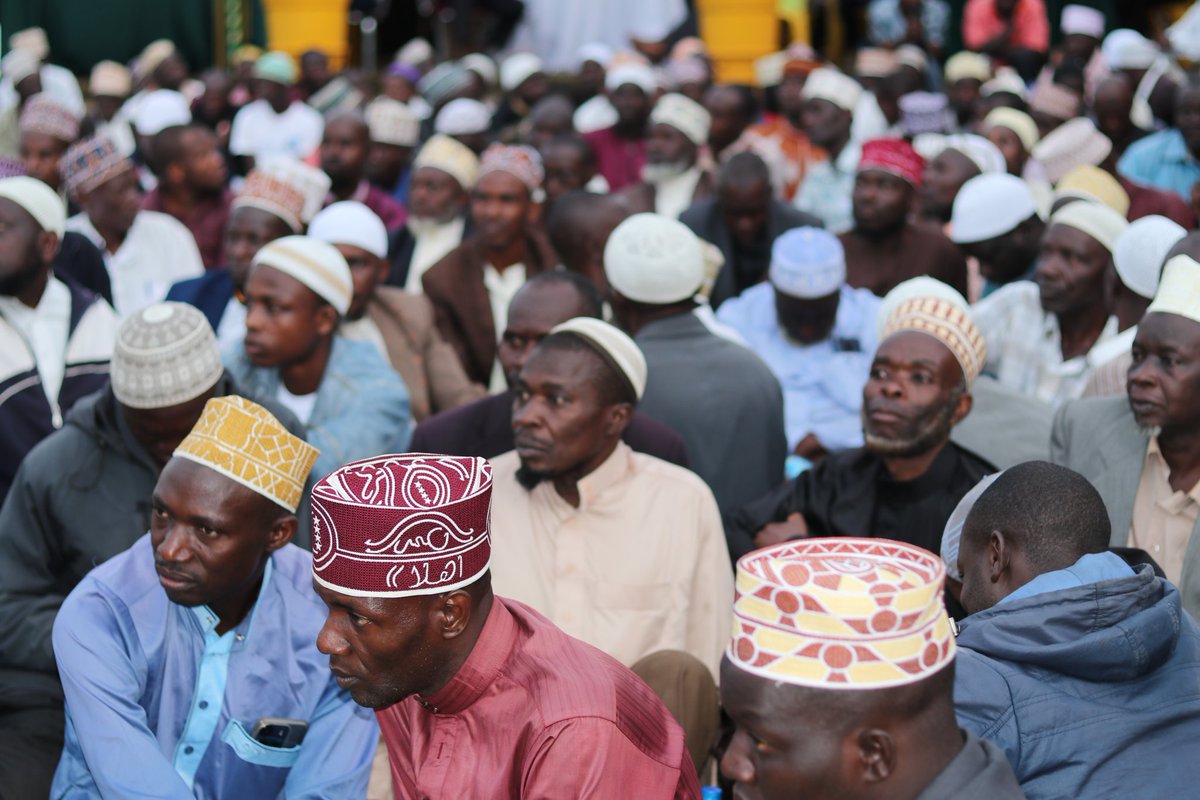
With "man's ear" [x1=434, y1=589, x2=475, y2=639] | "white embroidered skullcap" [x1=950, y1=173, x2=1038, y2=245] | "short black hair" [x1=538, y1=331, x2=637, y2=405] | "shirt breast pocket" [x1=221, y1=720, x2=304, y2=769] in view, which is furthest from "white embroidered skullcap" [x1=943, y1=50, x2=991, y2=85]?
"man's ear" [x1=434, y1=589, x2=475, y2=639]

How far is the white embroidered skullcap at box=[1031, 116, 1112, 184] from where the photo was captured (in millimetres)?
9312

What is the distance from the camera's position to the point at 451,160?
8656 mm

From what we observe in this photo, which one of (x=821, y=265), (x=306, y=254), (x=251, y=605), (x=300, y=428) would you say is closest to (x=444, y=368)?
(x=306, y=254)

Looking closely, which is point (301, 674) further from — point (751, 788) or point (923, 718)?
point (923, 718)

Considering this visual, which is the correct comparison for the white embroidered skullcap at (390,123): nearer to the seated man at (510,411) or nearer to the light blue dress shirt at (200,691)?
the seated man at (510,411)

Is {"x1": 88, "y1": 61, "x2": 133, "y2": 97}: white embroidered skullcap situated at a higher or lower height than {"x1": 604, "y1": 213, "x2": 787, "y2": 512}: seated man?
lower

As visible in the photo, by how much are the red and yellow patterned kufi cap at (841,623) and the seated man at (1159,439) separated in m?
2.25

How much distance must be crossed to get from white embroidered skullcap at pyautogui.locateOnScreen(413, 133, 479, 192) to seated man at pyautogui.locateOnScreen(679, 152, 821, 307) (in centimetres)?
141

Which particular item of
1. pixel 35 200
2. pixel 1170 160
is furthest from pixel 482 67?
pixel 35 200

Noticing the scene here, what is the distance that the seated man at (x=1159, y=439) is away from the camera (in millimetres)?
4266

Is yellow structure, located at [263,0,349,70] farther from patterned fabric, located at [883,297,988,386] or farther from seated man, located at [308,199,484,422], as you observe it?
patterned fabric, located at [883,297,988,386]

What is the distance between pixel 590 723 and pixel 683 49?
12788 mm

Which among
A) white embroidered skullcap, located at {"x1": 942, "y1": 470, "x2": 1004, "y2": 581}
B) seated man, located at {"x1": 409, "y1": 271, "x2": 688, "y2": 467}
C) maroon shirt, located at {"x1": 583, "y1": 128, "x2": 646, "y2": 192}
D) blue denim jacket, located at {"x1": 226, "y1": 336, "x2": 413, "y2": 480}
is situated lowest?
maroon shirt, located at {"x1": 583, "y1": 128, "x2": 646, "y2": 192}

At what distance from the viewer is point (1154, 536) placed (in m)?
4.38
